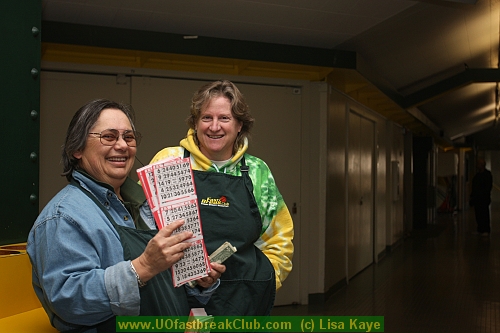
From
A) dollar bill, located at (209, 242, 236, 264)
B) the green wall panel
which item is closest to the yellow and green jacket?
dollar bill, located at (209, 242, 236, 264)

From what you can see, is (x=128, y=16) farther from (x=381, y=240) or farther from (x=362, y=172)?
(x=381, y=240)

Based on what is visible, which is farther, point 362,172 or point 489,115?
point 489,115

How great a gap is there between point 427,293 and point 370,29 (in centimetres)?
326

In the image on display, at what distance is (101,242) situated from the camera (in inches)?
57.7

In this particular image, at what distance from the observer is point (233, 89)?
6.70 ft

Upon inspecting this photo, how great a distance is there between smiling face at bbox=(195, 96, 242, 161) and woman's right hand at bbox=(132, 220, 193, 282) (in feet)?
2.05

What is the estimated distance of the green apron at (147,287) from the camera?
1.51 m

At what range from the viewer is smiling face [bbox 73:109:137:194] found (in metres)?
1.58

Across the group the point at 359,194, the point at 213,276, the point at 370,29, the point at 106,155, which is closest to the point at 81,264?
the point at 106,155

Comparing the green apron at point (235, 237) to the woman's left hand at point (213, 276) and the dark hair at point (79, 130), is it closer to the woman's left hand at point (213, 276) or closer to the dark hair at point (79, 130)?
the woman's left hand at point (213, 276)

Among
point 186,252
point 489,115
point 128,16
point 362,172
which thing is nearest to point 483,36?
point 362,172

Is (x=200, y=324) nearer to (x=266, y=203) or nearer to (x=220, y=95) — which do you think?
(x=266, y=203)

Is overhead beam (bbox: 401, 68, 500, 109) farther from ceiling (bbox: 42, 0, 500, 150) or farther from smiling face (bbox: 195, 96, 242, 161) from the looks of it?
smiling face (bbox: 195, 96, 242, 161)

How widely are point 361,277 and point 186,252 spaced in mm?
6704
